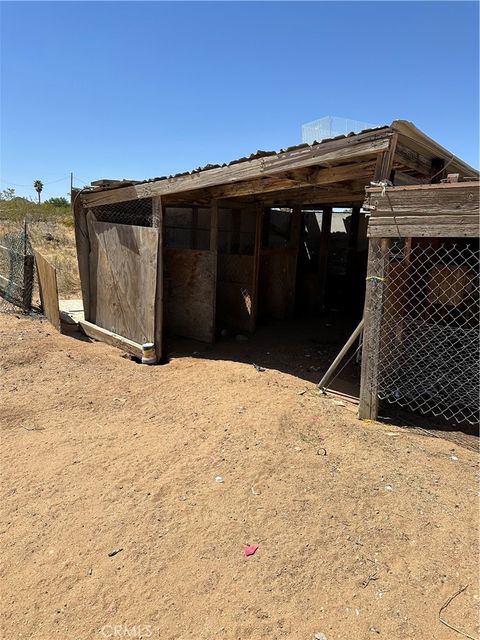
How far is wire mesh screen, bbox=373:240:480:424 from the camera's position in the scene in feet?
12.7

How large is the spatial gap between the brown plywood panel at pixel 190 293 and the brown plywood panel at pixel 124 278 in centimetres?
92

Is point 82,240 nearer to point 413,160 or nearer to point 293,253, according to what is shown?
point 293,253

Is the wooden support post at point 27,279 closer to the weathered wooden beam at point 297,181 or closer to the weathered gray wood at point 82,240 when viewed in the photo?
the weathered gray wood at point 82,240

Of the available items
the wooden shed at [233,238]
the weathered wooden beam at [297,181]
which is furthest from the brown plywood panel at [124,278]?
the weathered wooden beam at [297,181]

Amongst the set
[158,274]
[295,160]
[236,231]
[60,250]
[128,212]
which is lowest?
[158,274]

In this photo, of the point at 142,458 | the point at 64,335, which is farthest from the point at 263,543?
the point at 64,335

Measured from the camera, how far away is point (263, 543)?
2521mm

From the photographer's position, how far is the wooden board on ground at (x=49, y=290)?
7.40 metres

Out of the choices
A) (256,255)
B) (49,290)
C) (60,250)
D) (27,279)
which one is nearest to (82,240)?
(49,290)

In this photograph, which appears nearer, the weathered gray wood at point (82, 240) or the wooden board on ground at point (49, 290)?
the wooden board on ground at point (49, 290)

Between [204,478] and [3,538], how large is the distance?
1311 millimetres

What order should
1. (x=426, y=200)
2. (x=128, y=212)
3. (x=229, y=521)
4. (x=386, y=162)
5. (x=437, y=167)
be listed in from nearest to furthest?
(x=229, y=521) → (x=426, y=200) → (x=386, y=162) → (x=437, y=167) → (x=128, y=212)

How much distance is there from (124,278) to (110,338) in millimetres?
1075

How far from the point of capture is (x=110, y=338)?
7.17 meters
